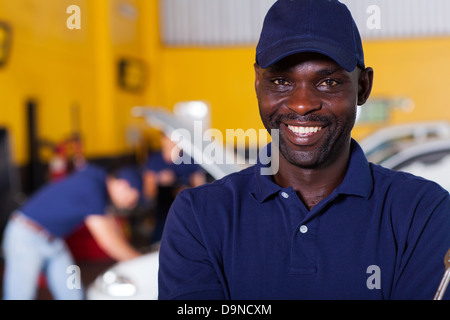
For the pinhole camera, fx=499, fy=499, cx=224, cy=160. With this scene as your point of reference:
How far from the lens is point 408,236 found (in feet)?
2.69

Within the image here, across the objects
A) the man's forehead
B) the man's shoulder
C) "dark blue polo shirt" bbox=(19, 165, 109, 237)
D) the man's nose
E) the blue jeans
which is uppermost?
the man's forehead

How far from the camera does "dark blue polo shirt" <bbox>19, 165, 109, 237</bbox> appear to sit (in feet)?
7.94

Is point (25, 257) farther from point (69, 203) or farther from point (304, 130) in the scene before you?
point (304, 130)

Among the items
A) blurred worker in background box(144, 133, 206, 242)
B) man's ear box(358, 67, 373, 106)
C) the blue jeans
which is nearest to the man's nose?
man's ear box(358, 67, 373, 106)

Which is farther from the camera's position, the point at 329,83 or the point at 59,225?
the point at 59,225

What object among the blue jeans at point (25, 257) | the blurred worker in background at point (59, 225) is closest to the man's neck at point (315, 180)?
the blurred worker in background at point (59, 225)

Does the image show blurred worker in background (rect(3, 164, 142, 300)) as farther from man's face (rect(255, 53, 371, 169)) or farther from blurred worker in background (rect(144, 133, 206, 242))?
man's face (rect(255, 53, 371, 169))

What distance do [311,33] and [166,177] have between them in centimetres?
318

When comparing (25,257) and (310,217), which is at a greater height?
(310,217)

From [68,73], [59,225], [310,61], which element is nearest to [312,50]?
[310,61]

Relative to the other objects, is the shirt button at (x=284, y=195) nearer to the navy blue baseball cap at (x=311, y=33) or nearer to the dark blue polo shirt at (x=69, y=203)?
the navy blue baseball cap at (x=311, y=33)

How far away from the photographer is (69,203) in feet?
7.98

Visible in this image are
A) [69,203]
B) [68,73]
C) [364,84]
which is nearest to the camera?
[364,84]

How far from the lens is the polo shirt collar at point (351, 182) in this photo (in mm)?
868
